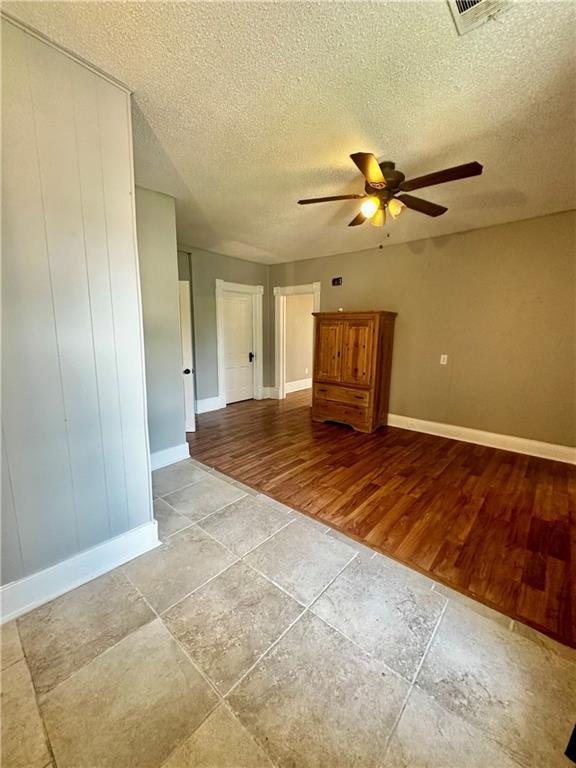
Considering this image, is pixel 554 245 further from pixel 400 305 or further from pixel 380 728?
pixel 380 728

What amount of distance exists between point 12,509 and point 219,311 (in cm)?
398

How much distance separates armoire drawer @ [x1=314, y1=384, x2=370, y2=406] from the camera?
13.3 feet

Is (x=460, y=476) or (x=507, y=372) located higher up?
(x=507, y=372)

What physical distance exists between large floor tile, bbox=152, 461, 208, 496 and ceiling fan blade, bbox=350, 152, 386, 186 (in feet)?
9.14

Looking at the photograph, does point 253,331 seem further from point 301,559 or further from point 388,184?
point 301,559

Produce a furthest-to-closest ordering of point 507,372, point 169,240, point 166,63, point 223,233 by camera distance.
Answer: point 223,233 < point 507,372 < point 169,240 < point 166,63

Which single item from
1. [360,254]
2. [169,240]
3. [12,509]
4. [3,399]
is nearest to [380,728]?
[12,509]

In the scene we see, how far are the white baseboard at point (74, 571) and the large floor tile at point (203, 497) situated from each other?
1.29 ft

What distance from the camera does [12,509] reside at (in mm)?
1435

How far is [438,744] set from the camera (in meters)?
A: 1.02

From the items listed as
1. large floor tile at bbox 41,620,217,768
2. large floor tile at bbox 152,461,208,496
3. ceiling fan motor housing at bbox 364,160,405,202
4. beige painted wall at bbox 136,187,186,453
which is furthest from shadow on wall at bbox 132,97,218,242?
large floor tile at bbox 41,620,217,768

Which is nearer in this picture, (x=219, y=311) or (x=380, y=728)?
(x=380, y=728)

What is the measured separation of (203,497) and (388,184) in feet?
9.38

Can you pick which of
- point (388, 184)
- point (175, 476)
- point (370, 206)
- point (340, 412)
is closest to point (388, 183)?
point (388, 184)
